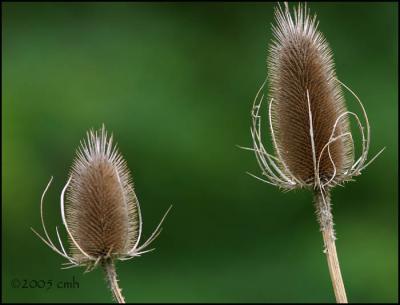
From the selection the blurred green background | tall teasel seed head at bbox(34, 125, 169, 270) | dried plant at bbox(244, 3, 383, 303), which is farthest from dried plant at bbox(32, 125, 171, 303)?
the blurred green background

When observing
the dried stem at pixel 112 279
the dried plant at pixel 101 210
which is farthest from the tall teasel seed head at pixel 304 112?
the dried stem at pixel 112 279

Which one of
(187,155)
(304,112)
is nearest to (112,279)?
(304,112)

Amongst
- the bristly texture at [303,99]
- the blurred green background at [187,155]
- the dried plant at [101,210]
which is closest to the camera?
the dried plant at [101,210]

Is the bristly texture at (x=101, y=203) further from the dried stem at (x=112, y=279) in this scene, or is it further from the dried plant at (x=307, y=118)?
the dried plant at (x=307, y=118)

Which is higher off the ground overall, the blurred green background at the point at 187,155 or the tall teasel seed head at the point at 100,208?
the blurred green background at the point at 187,155

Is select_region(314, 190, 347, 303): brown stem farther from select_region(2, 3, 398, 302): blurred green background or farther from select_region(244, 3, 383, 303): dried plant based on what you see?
select_region(2, 3, 398, 302): blurred green background

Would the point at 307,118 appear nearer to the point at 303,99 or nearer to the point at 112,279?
the point at 303,99
